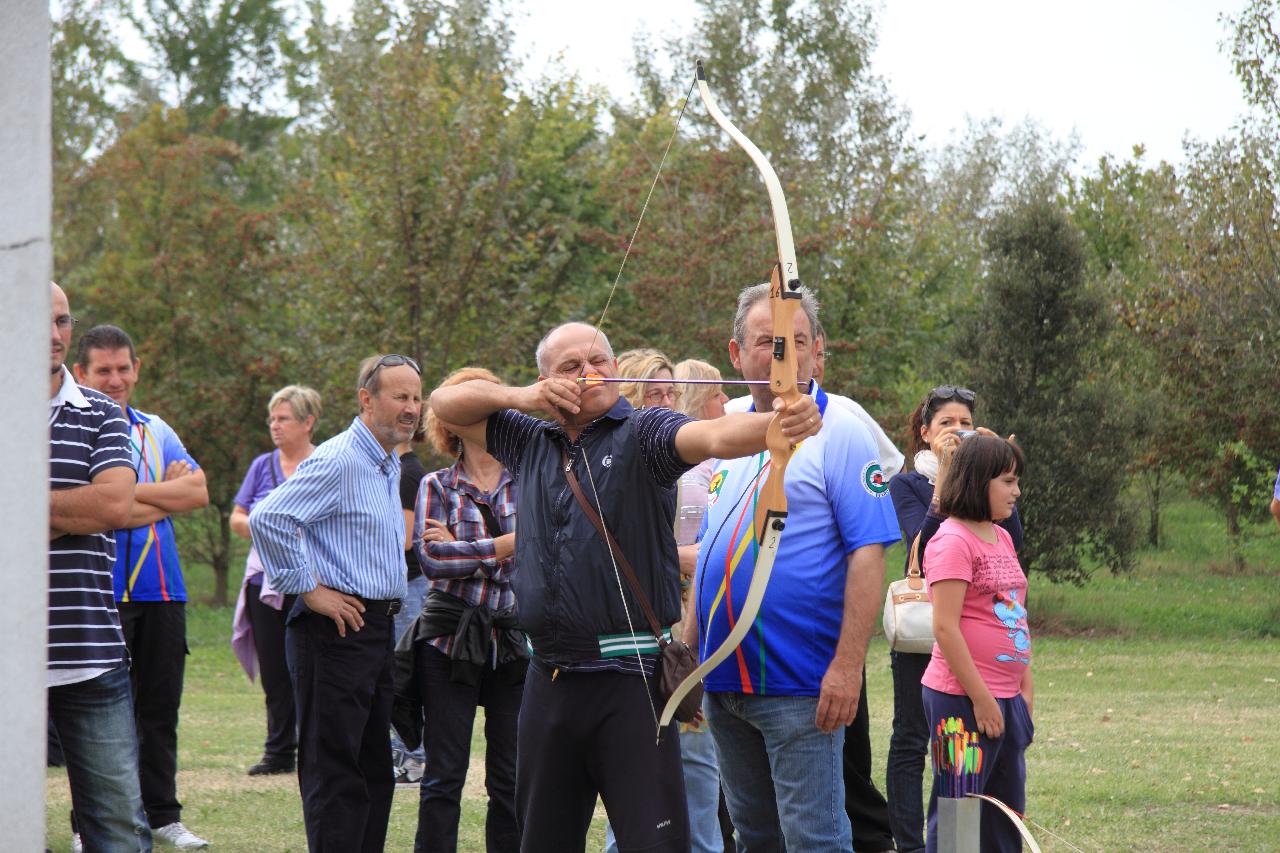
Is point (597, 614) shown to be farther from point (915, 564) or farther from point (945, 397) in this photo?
point (945, 397)

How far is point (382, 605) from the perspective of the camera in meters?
4.81

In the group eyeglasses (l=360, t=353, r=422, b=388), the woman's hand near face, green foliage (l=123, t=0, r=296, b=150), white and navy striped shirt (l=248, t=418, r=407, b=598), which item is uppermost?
green foliage (l=123, t=0, r=296, b=150)

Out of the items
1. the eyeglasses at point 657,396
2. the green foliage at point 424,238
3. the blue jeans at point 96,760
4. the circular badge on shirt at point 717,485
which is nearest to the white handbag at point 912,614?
the eyeglasses at point 657,396

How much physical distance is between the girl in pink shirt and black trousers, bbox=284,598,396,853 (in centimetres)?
194

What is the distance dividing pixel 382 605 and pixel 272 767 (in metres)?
2.95

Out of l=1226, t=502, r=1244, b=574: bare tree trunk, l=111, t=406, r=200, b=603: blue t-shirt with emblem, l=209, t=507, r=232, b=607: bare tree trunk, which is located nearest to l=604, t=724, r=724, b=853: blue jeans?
l=111, t=406, r=200, b=603: blue t-shirt with emblem

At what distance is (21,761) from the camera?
2.32 metres

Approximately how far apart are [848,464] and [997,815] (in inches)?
51.1

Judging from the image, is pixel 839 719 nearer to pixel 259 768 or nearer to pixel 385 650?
pixel 385 650

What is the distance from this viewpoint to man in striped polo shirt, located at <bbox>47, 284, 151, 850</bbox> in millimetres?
3455

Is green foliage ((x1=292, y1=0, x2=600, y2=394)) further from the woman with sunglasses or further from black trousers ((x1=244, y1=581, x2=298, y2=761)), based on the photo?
the woman with sunglasses

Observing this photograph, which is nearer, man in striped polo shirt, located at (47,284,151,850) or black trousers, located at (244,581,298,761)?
man in striped polo shirt, located at (47,284,151,850)

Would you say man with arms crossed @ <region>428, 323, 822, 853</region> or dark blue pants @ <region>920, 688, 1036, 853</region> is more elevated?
man with arms crossed @ <region>428, 323, 822, 853</region>

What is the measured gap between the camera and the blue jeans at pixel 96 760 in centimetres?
350
